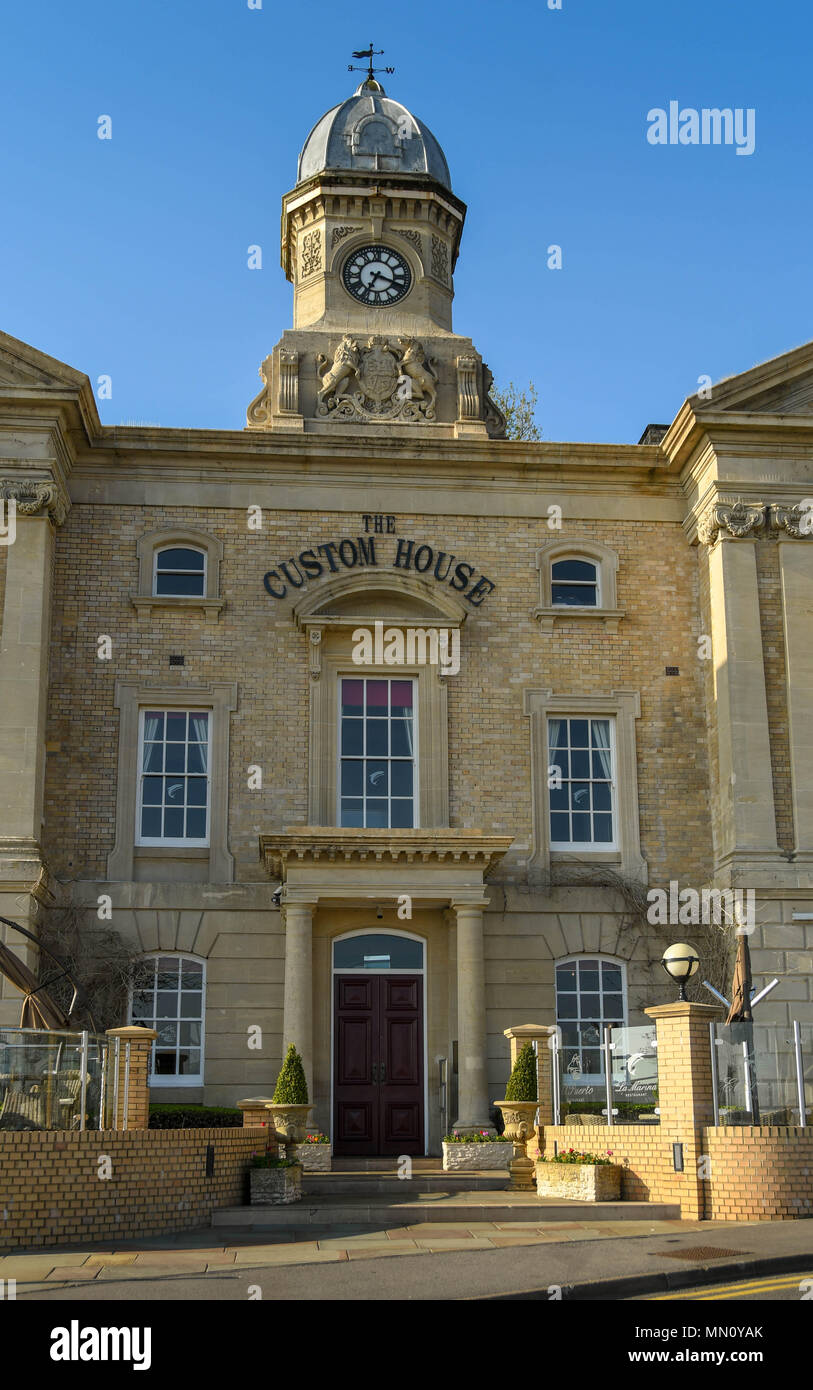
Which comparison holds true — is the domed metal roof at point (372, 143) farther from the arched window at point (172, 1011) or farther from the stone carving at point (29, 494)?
the arched window at point (172, 1011)

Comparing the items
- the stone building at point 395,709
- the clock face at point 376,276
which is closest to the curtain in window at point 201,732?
the stone building at point 395,709

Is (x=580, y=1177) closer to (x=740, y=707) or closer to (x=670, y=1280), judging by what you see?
(x=670, y=1280)

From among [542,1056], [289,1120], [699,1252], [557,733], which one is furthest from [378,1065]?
[699,1252]

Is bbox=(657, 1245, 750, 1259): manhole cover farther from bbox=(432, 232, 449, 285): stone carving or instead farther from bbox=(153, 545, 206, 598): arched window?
bbox=(432, 232, 449, 285): stone carving

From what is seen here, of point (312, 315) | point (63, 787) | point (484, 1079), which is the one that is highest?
point (312, 315)

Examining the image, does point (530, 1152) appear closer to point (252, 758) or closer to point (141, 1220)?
point (141, 1220)

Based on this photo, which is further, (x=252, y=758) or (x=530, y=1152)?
(x=252, y=758)

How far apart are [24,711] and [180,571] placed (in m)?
4.03

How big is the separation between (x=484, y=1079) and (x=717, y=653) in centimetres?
806

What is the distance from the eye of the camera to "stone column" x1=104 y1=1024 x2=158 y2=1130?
647 inches

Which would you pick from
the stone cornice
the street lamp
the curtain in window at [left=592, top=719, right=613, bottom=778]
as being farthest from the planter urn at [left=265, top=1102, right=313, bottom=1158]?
the curtain in window at [left=592, top=719, right=613, bottom=778]

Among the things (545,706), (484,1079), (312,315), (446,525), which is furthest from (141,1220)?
(312,315)

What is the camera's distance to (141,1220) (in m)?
15.7

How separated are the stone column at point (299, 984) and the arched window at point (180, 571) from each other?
6163mm
